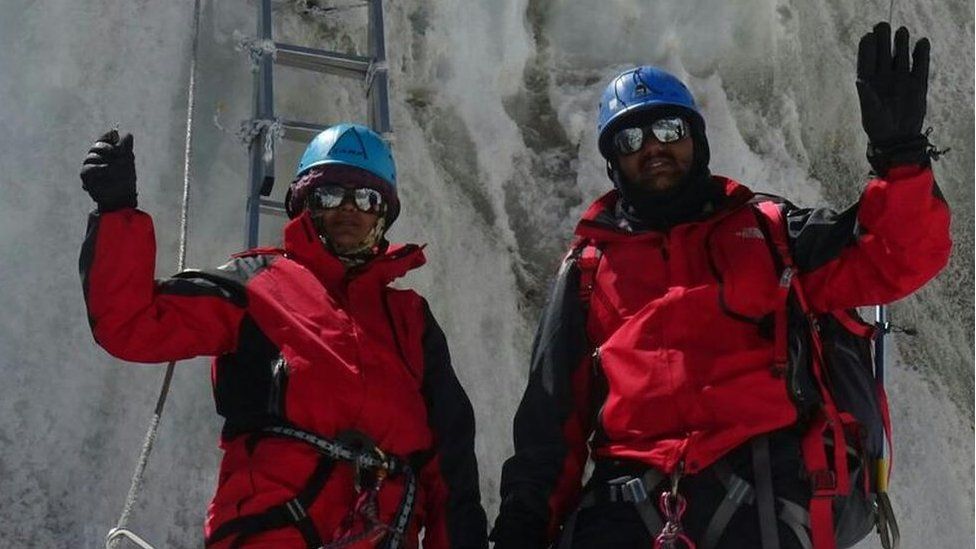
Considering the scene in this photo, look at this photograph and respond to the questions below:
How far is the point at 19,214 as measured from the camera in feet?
16.5

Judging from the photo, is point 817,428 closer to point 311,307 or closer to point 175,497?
point 311,307

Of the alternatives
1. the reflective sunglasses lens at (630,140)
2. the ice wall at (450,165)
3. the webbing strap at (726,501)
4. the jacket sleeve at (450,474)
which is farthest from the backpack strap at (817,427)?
the ice wall at (450,165)

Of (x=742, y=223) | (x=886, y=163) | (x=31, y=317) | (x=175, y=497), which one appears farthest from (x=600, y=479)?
(x=31, y=317)

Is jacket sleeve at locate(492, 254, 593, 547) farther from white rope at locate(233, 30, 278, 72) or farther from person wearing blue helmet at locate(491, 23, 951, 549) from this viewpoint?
white rope at locate(233, 30, 278, 72)

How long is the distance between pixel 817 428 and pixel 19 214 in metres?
3.26

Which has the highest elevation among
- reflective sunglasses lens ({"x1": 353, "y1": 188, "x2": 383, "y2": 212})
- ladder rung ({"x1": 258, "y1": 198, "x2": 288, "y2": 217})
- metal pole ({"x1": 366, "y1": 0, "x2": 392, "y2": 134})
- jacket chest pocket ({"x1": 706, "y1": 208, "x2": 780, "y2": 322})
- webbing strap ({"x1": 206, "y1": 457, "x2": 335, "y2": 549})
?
metal pole ({"x1": 366, "y1": 0, "x2": 392, "y2": 134})

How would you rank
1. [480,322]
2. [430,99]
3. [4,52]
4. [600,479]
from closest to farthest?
[600,479]
[4,52]
[480,322]
[430,99]

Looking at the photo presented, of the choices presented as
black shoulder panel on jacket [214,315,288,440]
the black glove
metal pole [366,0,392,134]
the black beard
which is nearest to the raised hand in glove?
the black beard

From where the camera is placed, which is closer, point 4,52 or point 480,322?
point 4,52

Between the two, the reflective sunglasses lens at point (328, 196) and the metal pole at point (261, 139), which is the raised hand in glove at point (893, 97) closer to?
the reflective sunglasses lens at point (328, 196)

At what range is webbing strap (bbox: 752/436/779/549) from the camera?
308 centimetres

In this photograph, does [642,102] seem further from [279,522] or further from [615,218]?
[279,522]

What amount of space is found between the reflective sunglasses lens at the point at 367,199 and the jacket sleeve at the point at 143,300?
48cm

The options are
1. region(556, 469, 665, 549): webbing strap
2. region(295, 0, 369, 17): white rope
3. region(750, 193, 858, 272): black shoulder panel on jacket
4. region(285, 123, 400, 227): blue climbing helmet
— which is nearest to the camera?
region(556, 469, 665, 549): webbing strap
